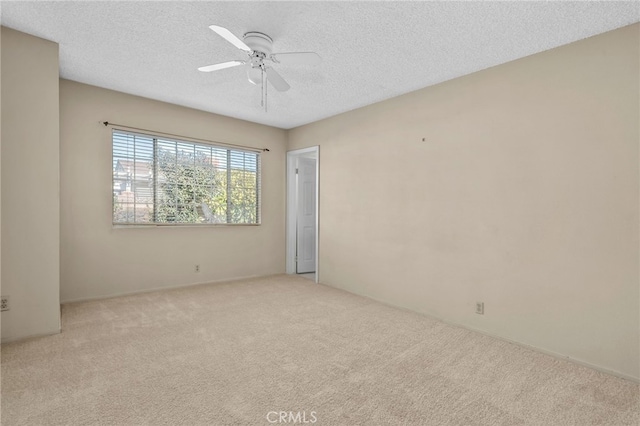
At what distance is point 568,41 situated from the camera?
2.47m

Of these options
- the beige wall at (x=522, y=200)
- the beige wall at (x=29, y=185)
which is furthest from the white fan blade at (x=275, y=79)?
the beige wall at (x=29, y=185)

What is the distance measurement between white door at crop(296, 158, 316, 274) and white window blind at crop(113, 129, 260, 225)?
77 centimetres

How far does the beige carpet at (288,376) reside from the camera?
178 centimetres

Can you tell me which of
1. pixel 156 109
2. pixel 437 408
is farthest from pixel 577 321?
Answer: pixel 156 109

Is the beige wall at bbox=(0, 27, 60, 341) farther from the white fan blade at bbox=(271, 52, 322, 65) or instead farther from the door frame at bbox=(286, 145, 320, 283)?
the door frame at bbox=(286, 145, 320, 283)

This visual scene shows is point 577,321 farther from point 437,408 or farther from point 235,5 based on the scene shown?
point 235,5

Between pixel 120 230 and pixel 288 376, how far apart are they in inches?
118

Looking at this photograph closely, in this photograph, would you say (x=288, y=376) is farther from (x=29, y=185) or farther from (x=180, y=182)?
(x=180, y=182)

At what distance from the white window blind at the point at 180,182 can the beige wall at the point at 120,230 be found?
0.13 metres

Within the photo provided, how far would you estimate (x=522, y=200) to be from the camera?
108 inches

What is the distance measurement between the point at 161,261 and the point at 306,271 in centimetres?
243

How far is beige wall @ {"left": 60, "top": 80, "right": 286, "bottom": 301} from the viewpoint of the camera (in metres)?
3.60

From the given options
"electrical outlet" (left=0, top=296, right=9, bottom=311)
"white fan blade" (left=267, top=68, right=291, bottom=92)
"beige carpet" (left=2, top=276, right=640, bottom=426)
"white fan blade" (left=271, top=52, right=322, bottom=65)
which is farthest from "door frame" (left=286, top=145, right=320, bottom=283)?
"electrical outlet" (left=0, top=296, right=9, bottom=311)

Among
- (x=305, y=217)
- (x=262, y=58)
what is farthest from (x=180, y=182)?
(x=262, y=58)
